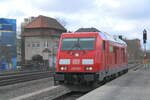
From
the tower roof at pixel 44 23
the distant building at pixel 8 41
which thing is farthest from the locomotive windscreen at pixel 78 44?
the tower roof at pixel 44 23

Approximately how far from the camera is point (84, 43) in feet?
50.8

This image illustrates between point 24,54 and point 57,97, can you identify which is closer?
point 57,97

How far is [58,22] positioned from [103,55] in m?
64.3

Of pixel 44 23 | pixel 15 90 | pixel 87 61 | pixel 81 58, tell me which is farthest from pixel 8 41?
pixel 87 61

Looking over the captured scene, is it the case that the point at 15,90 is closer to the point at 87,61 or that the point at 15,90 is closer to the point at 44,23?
the point at 87,61

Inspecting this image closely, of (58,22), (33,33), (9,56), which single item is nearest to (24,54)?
(33,33)

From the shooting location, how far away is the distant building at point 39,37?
71.9 metres

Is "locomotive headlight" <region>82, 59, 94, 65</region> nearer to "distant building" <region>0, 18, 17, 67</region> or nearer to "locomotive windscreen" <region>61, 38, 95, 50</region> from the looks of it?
"locomotive windscreen" <region>61, 38, 95, 50</region>

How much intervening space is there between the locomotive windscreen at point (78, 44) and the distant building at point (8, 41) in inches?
1466

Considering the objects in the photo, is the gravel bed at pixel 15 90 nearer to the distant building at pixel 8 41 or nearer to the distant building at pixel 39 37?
the distant building at pixel 8 41

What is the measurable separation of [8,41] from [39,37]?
2058cm

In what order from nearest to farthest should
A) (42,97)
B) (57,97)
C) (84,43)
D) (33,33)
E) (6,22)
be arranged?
(42,97), (57,97), (84,43), (6,22), (33,33)

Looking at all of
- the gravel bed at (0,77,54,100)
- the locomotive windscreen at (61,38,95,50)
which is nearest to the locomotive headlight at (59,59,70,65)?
the locomotive windscreen at (61,38,95,50)

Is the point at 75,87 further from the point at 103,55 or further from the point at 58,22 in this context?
the point at 58,22
